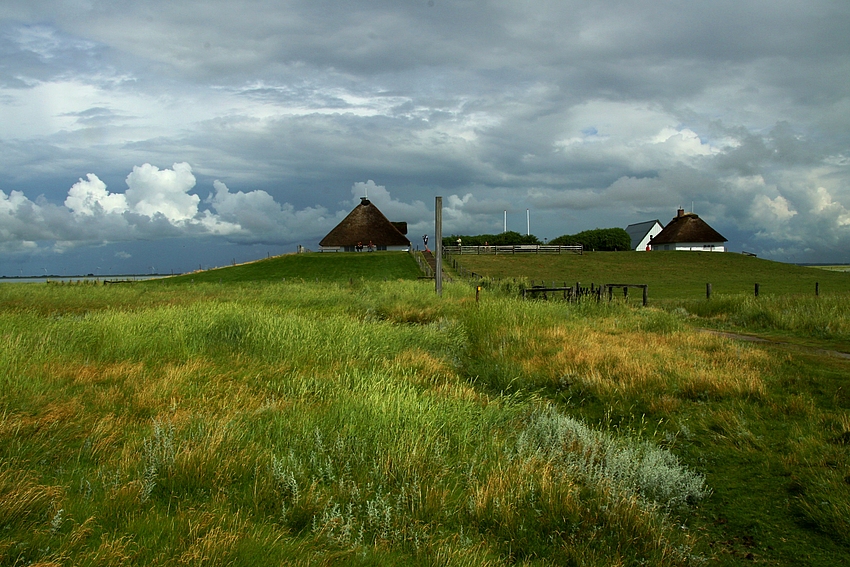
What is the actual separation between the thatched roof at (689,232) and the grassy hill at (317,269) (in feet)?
154

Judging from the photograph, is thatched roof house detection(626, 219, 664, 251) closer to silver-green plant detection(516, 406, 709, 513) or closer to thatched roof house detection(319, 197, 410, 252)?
thatched roof house detection(319, 197, 410, 252)

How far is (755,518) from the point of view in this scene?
19.6 ft

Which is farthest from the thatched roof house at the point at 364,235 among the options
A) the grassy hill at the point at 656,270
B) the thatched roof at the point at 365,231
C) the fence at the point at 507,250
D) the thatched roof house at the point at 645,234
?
the thatched roof house at the point at 645,234

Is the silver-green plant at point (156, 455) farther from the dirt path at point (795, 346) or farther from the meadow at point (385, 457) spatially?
the dirt path at point (795, 346)

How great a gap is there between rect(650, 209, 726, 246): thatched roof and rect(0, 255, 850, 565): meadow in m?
86.2

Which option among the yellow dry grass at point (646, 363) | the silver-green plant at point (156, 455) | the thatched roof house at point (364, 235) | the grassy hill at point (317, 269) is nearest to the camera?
Result: the silver-green plant at point (156, 455)

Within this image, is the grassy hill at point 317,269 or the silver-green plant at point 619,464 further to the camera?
the grassy hill at point 317,269

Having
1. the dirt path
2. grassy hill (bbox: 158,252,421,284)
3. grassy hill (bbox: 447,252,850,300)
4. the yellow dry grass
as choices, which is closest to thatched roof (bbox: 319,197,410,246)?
grassy hill (bbox: 158,252,421,284)

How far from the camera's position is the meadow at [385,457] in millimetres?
4242

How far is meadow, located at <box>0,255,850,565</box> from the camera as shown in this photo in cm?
424

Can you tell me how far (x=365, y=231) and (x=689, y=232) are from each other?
5103cm

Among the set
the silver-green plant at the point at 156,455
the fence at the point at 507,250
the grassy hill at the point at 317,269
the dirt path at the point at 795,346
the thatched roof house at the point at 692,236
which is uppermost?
the thatched roof house at the point at 692,236

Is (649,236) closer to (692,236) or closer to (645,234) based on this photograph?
(645,234)

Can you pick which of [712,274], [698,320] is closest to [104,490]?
[698,320]
